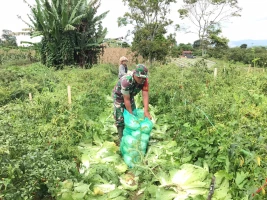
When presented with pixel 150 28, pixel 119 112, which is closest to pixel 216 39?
pixel 150 28

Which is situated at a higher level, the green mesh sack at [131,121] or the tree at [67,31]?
the tree at [67,31]

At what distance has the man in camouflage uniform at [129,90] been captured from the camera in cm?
361

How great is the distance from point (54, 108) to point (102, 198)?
2.00 metres

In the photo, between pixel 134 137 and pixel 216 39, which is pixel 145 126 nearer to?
pixel 134 137

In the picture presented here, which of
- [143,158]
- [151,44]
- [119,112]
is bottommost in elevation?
[143,158]

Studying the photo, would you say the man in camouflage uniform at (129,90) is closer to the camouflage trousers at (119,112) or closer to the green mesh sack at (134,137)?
the camouflage trousers at (119,112)

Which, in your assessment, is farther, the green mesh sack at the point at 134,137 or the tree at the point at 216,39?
the tree at the point at 216,39

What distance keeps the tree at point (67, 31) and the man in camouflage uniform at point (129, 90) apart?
10.8m

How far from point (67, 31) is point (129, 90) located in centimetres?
1258

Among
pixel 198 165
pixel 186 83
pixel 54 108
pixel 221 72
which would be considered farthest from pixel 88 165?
pixel 221 72

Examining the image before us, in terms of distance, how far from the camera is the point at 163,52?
1630 centimetres

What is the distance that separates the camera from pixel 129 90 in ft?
12.8

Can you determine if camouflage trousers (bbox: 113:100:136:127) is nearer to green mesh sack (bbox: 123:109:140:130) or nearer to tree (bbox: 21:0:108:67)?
green mesh sack (bbox: 123:109:140:130)

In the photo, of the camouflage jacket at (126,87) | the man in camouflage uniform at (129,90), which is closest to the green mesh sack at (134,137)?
the man in camouflage uniform at (129,90)
